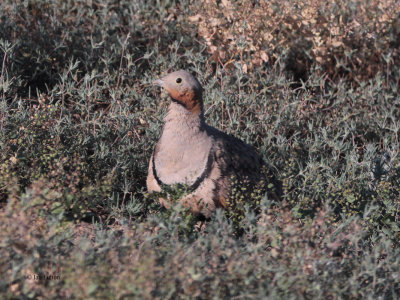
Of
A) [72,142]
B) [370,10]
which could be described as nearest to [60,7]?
[72,142]

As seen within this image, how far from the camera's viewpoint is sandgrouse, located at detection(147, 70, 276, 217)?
493cm

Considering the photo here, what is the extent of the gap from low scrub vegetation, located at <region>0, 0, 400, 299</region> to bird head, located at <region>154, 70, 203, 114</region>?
2.81 ft

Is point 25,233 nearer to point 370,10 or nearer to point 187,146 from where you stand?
point 187,146

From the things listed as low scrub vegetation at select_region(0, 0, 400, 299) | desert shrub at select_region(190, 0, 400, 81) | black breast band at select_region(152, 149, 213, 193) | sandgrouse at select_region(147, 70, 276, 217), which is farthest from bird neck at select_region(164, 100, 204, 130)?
desert shrub at select_region(190, 0, 400, 81)

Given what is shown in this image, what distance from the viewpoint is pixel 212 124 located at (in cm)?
638

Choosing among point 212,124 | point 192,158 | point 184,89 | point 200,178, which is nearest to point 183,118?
point 184,89

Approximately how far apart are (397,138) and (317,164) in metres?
1.48

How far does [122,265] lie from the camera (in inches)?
147

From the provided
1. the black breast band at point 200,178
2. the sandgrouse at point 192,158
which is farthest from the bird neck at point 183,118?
the black breast band at point 200,178

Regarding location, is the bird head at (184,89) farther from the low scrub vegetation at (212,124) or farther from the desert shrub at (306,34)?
the desert shrub at (306,34)

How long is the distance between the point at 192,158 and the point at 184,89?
0.55m

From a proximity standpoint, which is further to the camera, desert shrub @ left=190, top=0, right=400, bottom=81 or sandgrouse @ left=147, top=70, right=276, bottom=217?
desert shrub @ left=190, top=0, right=400, bottom=81

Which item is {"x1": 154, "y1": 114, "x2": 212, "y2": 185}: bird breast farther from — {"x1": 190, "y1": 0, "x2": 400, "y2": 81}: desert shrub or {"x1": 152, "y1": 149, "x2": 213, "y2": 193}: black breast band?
{"x1": 190, "y1": 0, "x2": 400, "y2": 81}: desert shrub

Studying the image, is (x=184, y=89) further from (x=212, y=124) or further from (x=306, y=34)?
(x=306, y=34)
